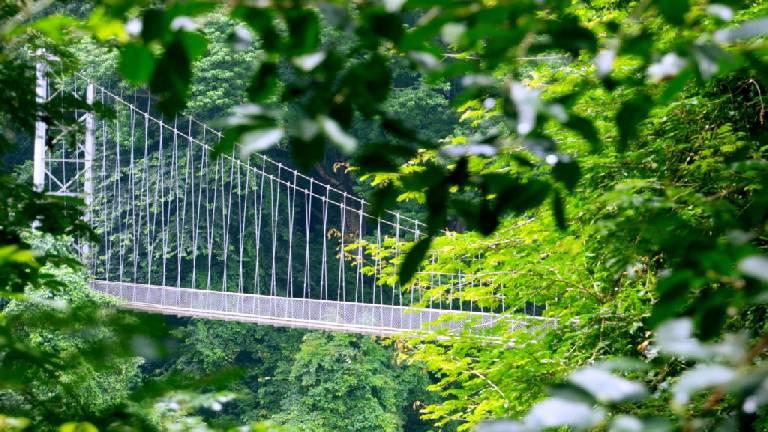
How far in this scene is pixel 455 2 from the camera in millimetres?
538

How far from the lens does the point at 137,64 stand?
51 centimetres

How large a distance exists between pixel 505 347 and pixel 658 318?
317 cm

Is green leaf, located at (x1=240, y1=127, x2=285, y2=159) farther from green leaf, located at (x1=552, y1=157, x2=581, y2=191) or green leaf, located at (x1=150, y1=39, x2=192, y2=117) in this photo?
green leaf, located at (x1=552, y1=157, x2=581, y2=191)

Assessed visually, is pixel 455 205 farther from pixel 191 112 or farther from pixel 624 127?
pixel 191 112

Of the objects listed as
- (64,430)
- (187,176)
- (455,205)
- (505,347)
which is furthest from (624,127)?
(187,176)

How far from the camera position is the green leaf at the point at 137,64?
51cm

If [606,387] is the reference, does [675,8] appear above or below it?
above

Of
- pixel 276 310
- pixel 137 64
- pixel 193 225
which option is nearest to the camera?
pixel 137 64

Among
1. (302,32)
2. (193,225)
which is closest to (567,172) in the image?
(302,32)

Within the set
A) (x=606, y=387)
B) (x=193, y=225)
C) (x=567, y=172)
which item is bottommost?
(x=606, y=387)

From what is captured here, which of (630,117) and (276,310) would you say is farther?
(276,310)

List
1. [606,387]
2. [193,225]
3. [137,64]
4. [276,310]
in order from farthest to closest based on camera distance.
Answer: [193,225] → [276,310] → [137,64] → [606,387]

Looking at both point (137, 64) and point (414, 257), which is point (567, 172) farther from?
point (137, 64)

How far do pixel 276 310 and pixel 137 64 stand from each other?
11428mm
